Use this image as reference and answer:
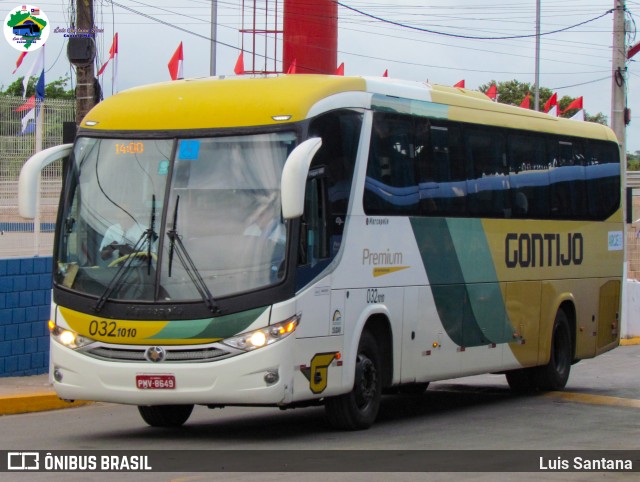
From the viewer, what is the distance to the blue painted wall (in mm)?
16922

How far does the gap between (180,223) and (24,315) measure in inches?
250

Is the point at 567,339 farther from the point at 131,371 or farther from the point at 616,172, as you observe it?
the point at 131,371

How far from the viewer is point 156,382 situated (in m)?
11.3

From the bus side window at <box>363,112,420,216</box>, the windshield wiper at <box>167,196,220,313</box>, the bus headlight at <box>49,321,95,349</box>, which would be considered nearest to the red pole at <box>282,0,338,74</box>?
the bus side window at <box>363,112,420,216</box>

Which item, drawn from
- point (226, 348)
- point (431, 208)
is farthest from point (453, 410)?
point (226, 348)

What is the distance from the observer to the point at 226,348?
1126 centimetres

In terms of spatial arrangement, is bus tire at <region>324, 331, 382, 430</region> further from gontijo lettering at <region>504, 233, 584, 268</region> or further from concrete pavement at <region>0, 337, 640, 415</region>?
concrete pavement at <region>0, 337, 640, 415</region>

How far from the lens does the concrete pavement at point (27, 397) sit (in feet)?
48.0

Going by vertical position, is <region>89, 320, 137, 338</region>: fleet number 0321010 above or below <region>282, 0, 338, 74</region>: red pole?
below

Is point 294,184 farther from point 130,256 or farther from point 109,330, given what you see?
point 109,330

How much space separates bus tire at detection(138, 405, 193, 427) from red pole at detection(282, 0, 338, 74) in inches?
1023

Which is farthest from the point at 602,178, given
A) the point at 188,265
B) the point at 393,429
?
the point at 188,265

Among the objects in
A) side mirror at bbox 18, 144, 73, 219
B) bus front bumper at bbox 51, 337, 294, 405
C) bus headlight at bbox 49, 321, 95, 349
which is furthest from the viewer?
side mirror at bbox 18, 144, 73, 219

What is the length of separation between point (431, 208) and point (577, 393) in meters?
4.60
